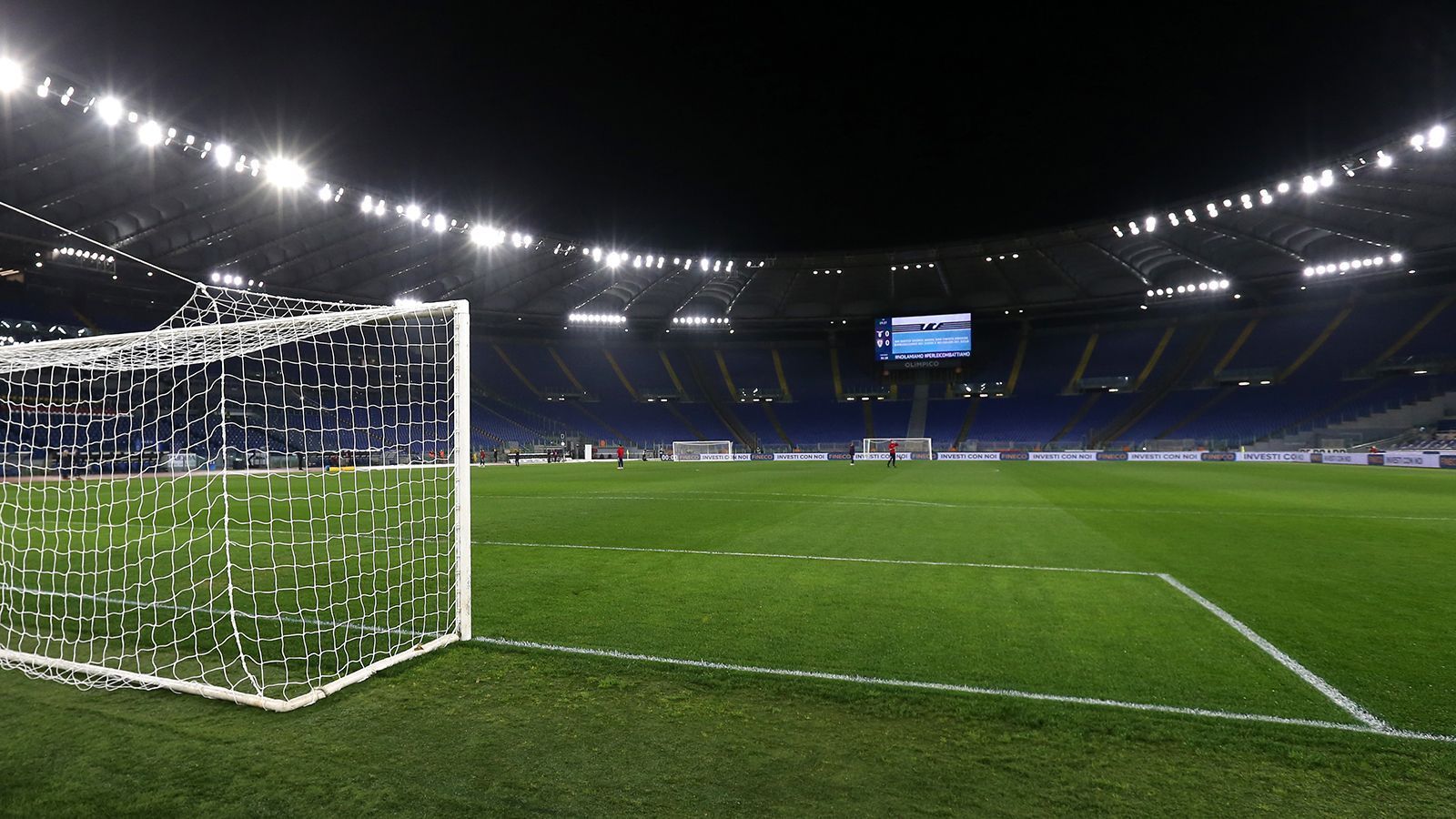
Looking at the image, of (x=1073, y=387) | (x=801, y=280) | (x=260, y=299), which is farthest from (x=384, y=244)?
(x=1073, y=387)

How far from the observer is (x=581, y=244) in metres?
35.9

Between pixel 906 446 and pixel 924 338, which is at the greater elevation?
pixel 924 338

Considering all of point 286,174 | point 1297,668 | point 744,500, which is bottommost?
point 1297,668

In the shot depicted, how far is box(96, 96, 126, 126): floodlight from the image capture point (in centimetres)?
1905

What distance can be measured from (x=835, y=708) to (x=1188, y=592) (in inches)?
173

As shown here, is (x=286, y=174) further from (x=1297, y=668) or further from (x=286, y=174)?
(x=1297, y=668)

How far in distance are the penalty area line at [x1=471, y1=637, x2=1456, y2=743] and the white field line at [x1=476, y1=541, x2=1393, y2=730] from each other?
16cm

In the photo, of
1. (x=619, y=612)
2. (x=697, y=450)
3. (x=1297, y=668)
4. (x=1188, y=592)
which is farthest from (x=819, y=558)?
(x=697, y=450)

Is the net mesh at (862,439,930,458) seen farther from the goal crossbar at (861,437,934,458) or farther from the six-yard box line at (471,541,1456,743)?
the six-yard box line at (471,541,1456,743)

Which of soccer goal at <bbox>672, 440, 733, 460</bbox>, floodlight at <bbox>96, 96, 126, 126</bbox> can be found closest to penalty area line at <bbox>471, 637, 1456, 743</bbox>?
floodlight at <bbox>96, 96, 126, 126</bbox>

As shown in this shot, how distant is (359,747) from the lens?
9.75ft

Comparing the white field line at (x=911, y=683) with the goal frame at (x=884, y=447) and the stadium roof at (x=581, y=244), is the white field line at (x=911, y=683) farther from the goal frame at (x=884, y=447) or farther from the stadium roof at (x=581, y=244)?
the goal frame at (x=884, y=447)

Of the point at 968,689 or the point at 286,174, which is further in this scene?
the point at 286,174

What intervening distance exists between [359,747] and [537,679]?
3.24 ft
